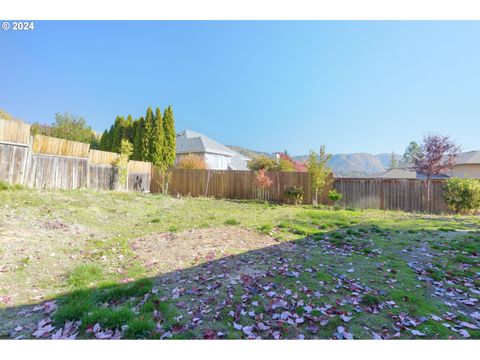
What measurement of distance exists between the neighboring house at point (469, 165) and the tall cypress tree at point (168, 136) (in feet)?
71.5

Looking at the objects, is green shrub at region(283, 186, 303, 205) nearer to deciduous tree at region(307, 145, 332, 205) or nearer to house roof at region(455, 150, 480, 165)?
deciduous tree at region(307, 145, 332, 205)

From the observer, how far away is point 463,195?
10055 millimetres

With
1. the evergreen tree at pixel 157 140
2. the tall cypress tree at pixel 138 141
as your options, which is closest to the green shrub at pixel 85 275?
the evergreen tree at pixel 157 140

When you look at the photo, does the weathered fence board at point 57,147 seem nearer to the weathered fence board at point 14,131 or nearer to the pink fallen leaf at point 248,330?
the weathered fence board at point 14,131

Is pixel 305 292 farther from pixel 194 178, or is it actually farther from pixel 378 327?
pixel 194 178

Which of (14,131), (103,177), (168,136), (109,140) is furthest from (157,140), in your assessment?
(14,131)

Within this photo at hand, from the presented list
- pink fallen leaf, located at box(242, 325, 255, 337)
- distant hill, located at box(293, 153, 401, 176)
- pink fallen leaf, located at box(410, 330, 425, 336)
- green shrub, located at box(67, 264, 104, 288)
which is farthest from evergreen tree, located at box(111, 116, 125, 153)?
distant hill, located at box(293, 153, 401, 176)

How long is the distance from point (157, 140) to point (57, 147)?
27.7 feet

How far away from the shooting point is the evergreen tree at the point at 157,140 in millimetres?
17047

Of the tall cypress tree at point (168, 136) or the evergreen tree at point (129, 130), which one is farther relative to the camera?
the evergreen tree at point (129, 130)

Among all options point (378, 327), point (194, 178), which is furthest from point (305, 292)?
point (194, 178)

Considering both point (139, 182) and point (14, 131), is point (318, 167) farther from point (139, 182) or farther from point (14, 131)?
point (14, 131)
